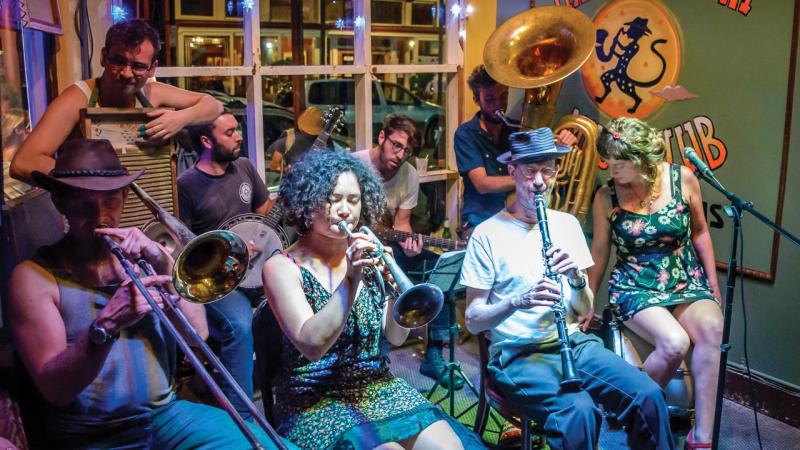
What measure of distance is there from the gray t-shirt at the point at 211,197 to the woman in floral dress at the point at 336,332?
1087mm

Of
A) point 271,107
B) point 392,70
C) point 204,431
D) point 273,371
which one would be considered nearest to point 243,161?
point 271,107

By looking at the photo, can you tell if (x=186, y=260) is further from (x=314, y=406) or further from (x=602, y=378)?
(x=602, y=378)

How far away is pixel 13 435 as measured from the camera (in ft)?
6.75

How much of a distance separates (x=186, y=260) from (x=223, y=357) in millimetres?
1398

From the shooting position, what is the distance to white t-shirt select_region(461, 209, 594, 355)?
3002 millimetres

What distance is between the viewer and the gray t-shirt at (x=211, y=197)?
12.1ft

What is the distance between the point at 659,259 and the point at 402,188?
5.28ft

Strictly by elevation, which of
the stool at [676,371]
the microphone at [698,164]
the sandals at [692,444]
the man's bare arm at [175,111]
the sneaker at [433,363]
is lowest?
the sneaker at [433,363]

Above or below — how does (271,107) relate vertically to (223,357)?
above

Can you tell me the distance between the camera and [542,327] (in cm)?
302

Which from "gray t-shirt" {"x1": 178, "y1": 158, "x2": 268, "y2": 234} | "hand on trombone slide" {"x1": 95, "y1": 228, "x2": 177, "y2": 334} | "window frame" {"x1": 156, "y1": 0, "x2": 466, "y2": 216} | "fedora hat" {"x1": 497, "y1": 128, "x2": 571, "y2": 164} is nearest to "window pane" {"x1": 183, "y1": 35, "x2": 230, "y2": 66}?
"window frame" {"x1": 156, "y1": 0, "x2": 466, "y2": 216}

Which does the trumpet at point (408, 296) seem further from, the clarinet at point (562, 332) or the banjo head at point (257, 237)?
the banjo head at point (257, 237)

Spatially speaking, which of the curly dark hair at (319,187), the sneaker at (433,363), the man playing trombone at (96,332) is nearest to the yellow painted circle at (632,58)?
the sneaker at (433,363)

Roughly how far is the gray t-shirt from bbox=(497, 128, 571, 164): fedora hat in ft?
4.69
